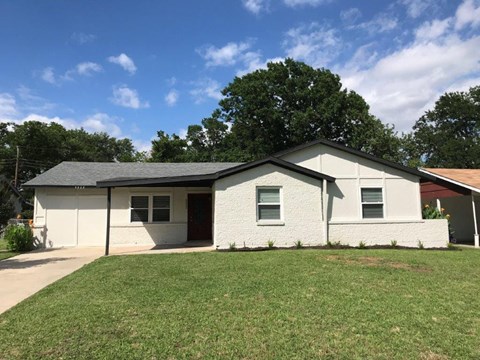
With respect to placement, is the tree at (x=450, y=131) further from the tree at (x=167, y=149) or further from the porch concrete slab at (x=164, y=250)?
the porch concrete slab at (x=164, y=250)

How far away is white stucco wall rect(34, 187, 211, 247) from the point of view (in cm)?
1582

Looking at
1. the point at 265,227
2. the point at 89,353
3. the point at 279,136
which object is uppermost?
the point at 279,136

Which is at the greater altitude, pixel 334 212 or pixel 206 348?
pixel 334 212

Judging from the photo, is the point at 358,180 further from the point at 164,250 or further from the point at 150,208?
the point at 150,208

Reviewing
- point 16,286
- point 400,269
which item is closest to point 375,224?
point 400,269

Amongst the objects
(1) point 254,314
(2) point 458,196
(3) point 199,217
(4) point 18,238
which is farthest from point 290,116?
(1) point 254,314

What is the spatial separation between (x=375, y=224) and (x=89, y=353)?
11911mm

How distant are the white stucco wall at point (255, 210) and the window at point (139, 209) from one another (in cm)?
444

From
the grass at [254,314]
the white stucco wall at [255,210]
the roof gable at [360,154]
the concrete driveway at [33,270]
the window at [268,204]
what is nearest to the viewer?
the grass at [254,314]

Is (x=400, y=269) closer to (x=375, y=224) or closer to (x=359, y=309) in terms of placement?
(x=359, y=309)

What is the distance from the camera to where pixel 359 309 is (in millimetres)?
5652

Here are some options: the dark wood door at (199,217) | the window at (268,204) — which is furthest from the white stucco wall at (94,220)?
the window at (268,204)

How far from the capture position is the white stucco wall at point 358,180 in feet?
47.2

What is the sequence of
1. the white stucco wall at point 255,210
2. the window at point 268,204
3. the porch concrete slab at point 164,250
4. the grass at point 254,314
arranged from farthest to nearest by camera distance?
the window at point 268,204
the white stucco wall at point 255,210
the porch concrete slab at point 164,250
the grass at point 254,314
